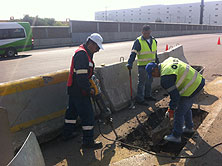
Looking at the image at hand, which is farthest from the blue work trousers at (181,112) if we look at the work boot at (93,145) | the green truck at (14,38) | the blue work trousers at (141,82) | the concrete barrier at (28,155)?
the green truck at (14,38)

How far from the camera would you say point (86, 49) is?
145 inches

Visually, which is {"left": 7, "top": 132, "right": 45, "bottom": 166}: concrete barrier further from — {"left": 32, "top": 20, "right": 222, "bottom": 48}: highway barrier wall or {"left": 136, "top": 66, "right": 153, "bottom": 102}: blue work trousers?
{"left": 32, "top": 20, "right": 222, "bottom": 48}: highway barrier wall

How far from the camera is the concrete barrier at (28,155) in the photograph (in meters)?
1.81

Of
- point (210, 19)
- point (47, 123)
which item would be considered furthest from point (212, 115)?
point (210, 19)

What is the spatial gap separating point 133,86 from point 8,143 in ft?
14.2

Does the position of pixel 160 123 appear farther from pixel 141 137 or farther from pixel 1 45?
pixel 1 45

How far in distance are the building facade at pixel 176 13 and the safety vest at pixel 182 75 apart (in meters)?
94.0

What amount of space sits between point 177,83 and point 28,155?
253cm

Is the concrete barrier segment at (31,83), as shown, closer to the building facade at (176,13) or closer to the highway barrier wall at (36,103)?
the highway barrier wall at (36,103)

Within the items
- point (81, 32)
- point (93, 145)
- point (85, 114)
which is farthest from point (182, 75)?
point (81, 32)

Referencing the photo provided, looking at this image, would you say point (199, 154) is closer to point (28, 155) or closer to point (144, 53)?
point (28, 155)

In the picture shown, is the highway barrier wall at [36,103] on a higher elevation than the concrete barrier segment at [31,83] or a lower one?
lower

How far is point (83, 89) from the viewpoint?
3576 mm

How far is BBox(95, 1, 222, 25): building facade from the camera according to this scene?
101062 millimetres
